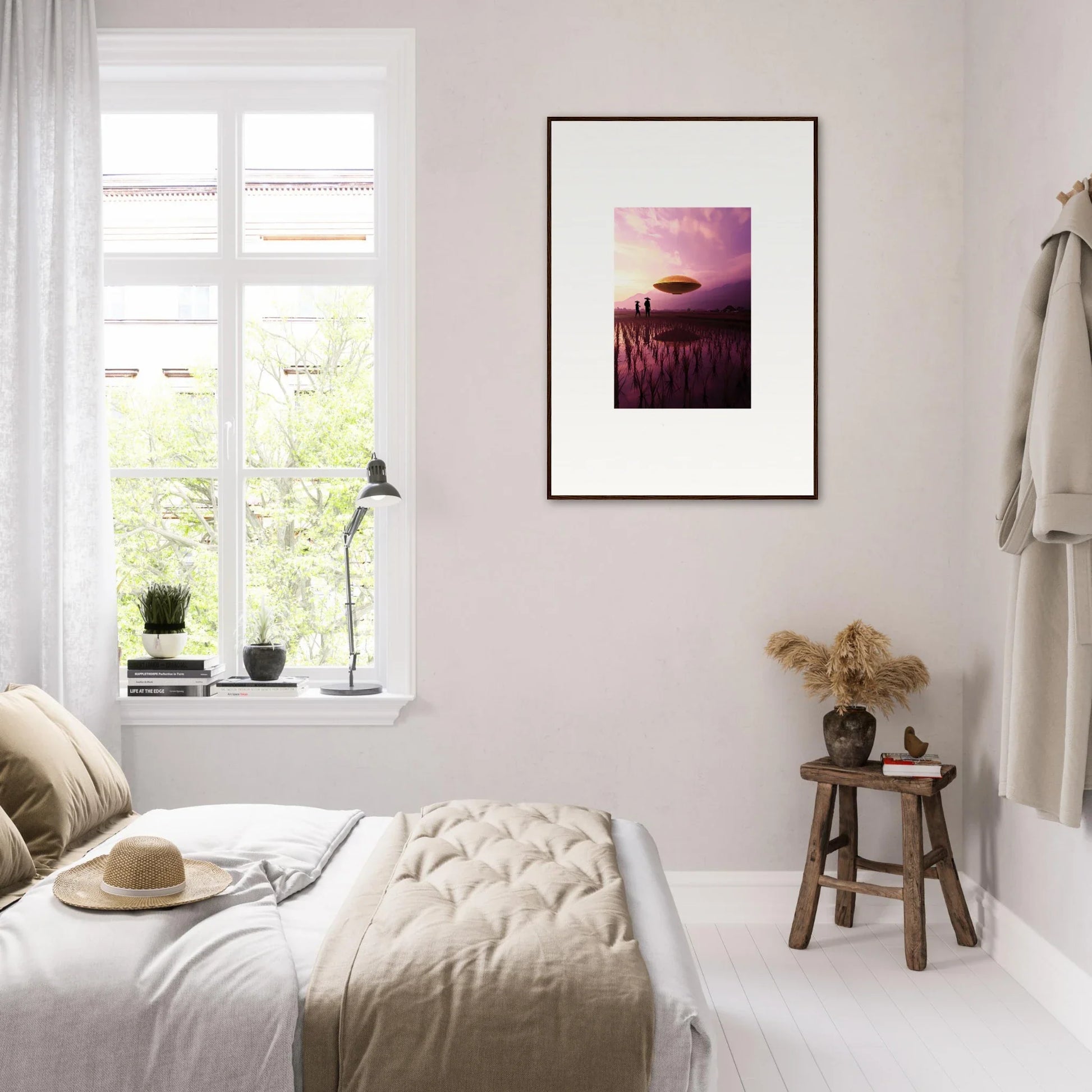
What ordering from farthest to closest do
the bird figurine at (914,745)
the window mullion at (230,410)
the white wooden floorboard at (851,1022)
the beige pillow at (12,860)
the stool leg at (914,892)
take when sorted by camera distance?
the window mullion at (230,410) < the bird figurine at (914,745) < the stool leg at (914,892) < the white wooden floorboard at (851,1022) < the beige pillow at (12,860)

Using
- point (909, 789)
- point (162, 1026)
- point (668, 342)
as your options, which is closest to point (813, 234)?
point (668, 342)

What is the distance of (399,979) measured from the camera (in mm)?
1441

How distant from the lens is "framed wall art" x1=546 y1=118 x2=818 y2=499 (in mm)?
3053

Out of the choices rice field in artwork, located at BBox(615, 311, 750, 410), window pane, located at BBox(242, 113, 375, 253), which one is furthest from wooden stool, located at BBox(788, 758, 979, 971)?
window pane, located at BBox(242, 113, 375, 253)

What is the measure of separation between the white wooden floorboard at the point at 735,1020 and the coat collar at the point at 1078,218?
1.91 m

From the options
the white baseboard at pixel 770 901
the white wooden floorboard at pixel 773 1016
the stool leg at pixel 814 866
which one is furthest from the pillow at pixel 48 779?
the stool leg at pixel 814 866

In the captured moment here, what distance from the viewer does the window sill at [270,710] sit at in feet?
9.95

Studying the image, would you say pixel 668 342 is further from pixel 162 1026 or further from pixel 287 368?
pixel 162 1026

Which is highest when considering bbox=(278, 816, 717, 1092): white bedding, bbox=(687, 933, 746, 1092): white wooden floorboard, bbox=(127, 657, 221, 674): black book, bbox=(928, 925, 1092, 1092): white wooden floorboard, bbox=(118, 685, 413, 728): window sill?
bbox=(127, 657, 221, 674): black book

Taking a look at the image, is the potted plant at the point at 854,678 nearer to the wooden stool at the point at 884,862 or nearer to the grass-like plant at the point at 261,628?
the wooden stool at the point at 884,862

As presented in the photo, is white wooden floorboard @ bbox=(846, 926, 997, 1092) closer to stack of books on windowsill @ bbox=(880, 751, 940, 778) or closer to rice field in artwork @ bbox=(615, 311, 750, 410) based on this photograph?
stack of books on windowsill @ bbox=(880, 751, 940, 778)

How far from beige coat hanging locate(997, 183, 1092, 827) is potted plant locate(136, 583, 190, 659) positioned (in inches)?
92.2

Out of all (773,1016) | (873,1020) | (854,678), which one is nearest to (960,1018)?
(873,1020)

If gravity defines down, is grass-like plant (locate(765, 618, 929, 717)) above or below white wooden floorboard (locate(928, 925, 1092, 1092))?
above
